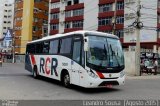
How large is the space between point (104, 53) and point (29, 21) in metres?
74.2

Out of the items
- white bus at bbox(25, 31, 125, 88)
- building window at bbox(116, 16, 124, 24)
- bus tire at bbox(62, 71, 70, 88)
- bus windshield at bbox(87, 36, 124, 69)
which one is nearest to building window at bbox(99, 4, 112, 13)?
building window at bbox(116, 16, 124, 24)

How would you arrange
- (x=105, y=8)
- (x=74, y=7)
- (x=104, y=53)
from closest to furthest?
(x=104, y=53) → (x=105, y=8) → (x=74, y=7)

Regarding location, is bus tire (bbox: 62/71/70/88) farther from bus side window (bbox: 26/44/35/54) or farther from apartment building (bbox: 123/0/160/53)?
apartment building (bbox: 123/0/160/53)

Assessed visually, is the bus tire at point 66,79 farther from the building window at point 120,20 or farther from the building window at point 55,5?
the building window at point 55,5

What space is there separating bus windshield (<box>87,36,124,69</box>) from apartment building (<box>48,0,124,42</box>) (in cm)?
4181

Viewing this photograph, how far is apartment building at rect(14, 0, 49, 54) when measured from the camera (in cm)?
8656

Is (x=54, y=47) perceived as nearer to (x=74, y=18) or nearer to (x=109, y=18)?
(x=109, y=18)

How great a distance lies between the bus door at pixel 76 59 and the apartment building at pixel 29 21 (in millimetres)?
70297

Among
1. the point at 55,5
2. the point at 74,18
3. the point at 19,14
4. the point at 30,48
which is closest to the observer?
the point at 30,48

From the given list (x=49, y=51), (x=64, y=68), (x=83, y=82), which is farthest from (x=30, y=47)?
(x=83, y=82)

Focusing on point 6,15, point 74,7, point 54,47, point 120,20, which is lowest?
point 54,47

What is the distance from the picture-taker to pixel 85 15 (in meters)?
68.2

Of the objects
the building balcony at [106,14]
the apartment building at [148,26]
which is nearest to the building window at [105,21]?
the building balcony at [106,14]

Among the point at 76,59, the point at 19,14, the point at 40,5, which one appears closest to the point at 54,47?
the point at 76,59
